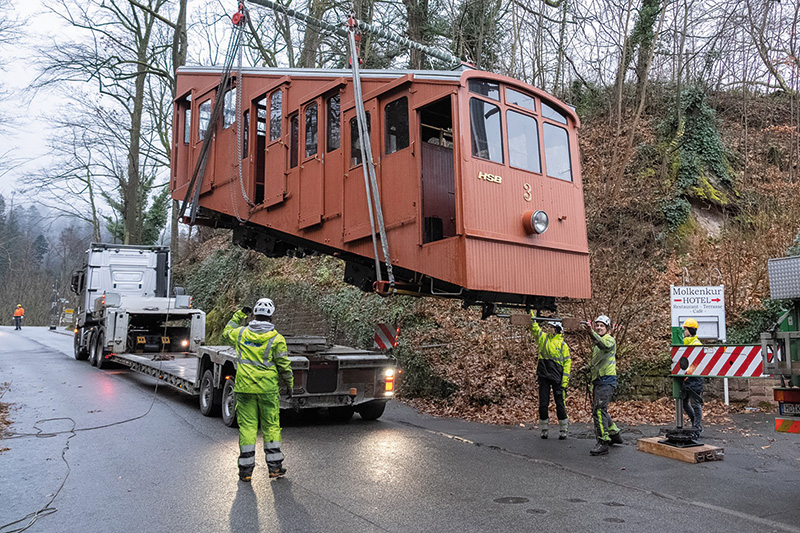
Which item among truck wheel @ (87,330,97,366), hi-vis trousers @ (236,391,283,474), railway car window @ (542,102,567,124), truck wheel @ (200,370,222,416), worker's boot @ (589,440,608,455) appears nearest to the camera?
hi-vis trousers @ (236,391,283,474)

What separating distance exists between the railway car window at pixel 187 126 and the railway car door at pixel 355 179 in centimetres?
465

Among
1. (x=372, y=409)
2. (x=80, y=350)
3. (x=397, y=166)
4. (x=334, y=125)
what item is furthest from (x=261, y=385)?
(x=80, y=350)

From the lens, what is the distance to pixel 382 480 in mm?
6090

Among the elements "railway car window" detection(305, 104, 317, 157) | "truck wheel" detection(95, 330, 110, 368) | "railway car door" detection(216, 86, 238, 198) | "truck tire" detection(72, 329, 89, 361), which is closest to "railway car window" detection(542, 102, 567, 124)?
"railway car window" detection(305, 104, 317, 157)

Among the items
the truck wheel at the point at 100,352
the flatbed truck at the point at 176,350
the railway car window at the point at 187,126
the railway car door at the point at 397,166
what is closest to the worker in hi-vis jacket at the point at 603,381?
the railway car door at the point at 397,166

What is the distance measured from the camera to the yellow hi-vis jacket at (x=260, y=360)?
618cm

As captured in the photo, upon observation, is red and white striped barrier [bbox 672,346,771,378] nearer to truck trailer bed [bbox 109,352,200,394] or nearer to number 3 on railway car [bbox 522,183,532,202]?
number 3 on railway car [bbox 522,183,532,202]

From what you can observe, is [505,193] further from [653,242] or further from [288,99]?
[653,242]

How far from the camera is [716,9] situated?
17203 millimetres

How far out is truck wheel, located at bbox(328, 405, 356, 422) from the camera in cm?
993

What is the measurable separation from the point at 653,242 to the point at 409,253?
34.6 feet

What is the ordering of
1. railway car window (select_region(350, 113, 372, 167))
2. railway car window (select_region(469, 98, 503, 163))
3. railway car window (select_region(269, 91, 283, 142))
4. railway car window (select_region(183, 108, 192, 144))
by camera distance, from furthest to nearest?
railway car window (select_region(183, 108, 192, 144)), railway car window (select_region(269, 91, 283, 142)), railway car window (select_region(350, 113, 372, 167)), railway car window (select_region(469, 98, 503, 163))

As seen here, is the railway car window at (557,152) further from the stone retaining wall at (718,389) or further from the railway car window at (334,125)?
the stone retaining wall at (718,389)

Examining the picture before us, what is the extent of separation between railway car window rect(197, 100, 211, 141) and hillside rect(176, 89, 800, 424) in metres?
5.58
